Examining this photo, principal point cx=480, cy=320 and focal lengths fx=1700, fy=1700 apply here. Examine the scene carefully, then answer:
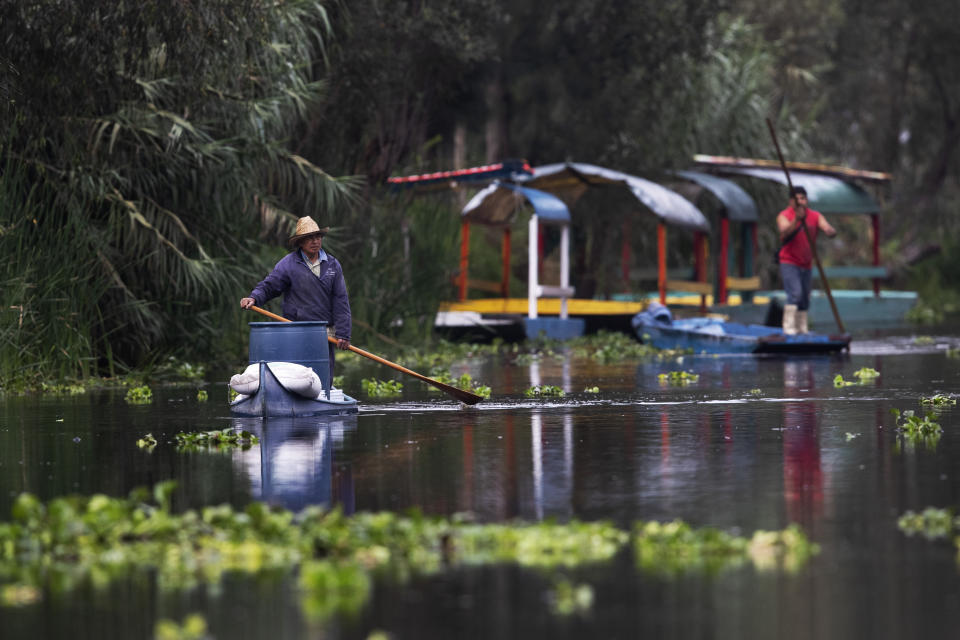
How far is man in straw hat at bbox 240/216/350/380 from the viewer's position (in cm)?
1483

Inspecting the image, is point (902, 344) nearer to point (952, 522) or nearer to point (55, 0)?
point (55, 0)

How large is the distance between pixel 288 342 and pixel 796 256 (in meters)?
13.0

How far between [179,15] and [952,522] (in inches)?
437

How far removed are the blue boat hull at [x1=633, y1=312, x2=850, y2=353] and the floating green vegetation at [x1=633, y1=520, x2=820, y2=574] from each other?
1670 cm

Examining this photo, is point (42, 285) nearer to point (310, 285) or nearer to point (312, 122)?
point (310, 285)

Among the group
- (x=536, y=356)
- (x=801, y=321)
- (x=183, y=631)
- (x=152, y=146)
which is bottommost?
(x=183, y=631)

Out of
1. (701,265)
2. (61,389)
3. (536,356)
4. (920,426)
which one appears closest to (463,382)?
(61,389)

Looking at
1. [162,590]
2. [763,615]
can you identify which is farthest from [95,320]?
[763,615]

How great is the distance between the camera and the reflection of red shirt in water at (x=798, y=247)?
25219mm

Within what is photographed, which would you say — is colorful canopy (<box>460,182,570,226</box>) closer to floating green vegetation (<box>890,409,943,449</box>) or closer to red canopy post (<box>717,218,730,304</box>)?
red canopy post (<box>717,218,730,304</box>)

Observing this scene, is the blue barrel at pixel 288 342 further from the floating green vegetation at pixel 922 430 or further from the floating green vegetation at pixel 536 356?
the floating green vegetation at pixel 536 356

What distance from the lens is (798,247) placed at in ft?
82.9

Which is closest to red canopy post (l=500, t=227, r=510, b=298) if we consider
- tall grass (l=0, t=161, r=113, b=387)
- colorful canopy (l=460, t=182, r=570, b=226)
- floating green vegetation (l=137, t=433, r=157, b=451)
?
colorful canopy (l=460, t=182, r=570, b=226)

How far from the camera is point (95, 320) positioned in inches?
788
